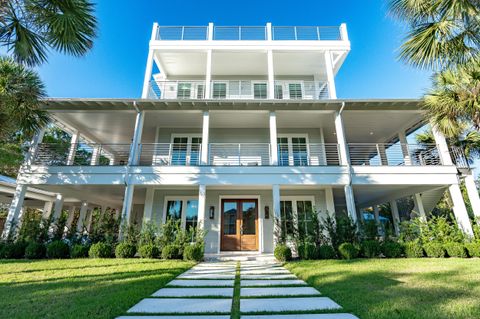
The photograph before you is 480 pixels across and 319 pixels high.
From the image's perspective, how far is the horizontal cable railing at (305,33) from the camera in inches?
475

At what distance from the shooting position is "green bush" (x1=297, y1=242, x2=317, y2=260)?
292 inches

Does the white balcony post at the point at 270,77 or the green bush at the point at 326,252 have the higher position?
the white balcony post at the point at 270,77

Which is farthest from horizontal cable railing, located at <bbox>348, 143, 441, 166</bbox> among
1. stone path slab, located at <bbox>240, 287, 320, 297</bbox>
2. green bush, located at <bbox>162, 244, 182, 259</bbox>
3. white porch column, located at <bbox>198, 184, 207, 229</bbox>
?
green bush, located at <bbox>162, 244, 182, 259</bbox>

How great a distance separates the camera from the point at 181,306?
3104mm

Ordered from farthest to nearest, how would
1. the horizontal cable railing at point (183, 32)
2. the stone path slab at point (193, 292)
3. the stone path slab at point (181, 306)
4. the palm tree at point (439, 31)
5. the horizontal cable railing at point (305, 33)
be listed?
the horizontal cable railing at point (183, 32)
the horizontal cable railing at point (305, 33)
the palm tree at point (439, 31)
the stone path slab at point (193, 292)
the stone path slab at point (181, 306)

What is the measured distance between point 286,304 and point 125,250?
20.1 ft

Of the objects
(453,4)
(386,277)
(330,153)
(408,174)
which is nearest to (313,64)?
(330,153)

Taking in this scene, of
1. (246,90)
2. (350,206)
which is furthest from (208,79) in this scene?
(350,206)

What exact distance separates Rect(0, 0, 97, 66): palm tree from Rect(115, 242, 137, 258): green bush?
5.46m

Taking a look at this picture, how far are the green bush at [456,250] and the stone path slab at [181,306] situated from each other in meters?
7.82

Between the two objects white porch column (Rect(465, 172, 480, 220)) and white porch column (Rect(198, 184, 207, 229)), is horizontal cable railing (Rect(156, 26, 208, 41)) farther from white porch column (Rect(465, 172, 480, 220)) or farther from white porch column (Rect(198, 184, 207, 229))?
white porch column (Rect(465, 172, 480, 220))

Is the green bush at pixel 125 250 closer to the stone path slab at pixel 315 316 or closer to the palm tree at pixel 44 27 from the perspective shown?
the palm tree at pixel 44 27

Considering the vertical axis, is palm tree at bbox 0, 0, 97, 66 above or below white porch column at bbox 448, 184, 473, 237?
above

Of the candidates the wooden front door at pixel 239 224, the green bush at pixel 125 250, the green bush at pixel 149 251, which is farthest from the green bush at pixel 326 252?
the green bush at pixel 125 250
